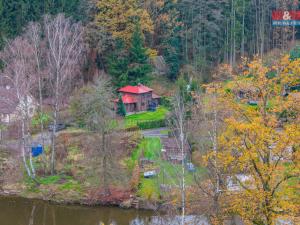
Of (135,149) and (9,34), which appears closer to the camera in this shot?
(135,149)

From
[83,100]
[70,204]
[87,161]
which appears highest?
[83,100]

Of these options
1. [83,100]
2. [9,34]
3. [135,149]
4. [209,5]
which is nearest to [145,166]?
[135,149]

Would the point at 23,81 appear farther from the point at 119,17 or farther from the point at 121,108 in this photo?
the point at 119,17

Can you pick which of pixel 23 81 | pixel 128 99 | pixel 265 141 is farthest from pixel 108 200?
pixel 128 99

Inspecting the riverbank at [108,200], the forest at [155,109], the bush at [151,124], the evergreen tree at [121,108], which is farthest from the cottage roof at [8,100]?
the bush at [151,124]

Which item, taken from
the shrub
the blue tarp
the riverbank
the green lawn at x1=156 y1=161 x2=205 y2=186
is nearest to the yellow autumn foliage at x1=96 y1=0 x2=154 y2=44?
the blue tarp

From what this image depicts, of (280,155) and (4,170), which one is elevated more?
(280,155)

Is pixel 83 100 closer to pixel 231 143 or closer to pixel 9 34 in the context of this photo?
pixel 9 34

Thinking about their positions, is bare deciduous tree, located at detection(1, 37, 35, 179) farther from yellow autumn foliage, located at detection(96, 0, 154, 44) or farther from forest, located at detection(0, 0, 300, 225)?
yellow autumn foliage, located at detection(96, 0, 154, 44)
